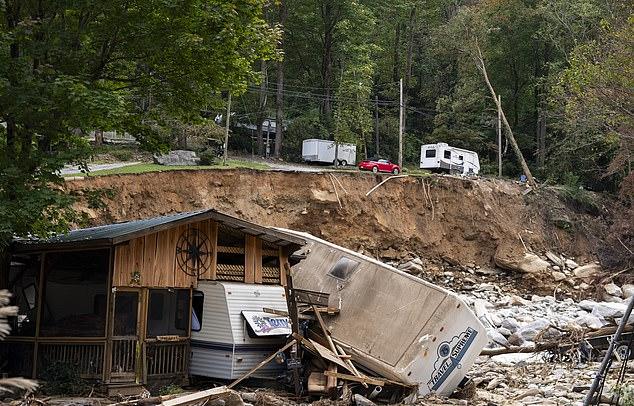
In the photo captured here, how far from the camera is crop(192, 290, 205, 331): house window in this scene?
1788cm

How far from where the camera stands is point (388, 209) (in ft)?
133

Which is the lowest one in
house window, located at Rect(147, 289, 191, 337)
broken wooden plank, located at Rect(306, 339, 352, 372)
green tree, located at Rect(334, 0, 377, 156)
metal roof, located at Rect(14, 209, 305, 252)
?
broken wooden plank, located at Rect(306, 339, 352, 372)

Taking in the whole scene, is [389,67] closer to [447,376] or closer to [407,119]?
[407,119]

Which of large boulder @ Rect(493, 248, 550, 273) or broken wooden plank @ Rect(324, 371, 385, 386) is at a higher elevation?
large boulder @ Rect(493, 248, 550, 273)

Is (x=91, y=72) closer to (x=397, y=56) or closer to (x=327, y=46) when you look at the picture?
(x=327, y=46)

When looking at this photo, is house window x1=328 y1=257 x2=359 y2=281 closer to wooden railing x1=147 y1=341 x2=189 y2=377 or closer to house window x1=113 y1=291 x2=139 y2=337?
wooden railing x1=147 y1=341 x2=189 y2=377

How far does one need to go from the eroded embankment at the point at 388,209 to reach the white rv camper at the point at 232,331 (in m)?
15.0

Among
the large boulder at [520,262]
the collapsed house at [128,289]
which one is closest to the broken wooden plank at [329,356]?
the collapsed house at [128,289]

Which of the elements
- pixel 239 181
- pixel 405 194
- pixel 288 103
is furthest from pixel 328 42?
pixel 239 181

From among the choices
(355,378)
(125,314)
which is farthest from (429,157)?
(125,314)

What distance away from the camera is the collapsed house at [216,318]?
16.7 meters

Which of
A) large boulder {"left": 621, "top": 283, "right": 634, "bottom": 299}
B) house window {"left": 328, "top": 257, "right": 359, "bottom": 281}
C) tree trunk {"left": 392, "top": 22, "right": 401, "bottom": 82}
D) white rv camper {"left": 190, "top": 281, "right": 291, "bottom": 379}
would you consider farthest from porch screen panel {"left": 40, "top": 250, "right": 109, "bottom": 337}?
tree trunk {"left": 392, "top": 22, "right": 401, "bottom": 82}

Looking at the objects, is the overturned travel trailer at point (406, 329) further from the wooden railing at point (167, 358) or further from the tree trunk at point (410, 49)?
the tree trunk at point (410, 49)

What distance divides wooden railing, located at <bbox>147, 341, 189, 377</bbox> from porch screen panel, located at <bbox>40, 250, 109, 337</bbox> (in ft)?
4.08
